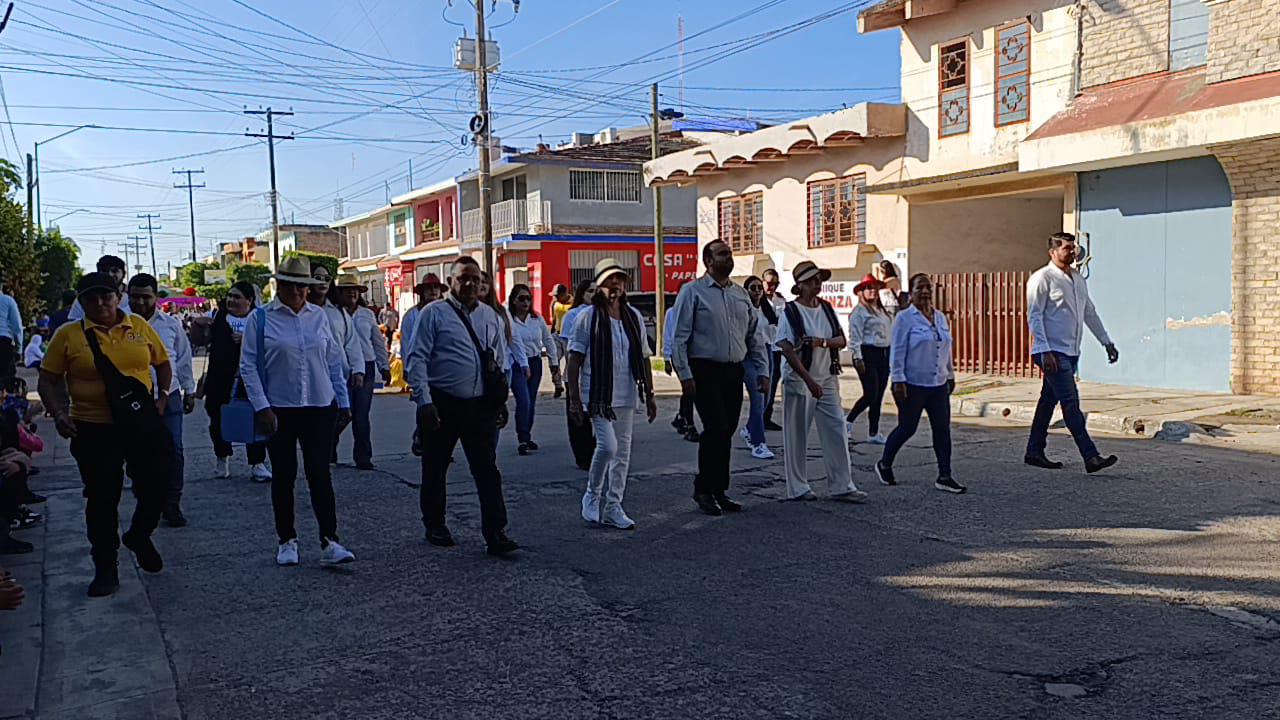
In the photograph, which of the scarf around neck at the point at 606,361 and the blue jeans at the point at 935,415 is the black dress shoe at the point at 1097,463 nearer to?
the blue jeans at the point at 935,415

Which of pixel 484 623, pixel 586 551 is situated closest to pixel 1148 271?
pixel 586 551

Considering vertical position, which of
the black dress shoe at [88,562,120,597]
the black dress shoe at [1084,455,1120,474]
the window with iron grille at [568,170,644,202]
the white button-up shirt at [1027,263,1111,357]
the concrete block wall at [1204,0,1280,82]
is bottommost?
the black dress shoe at [88,562,120,597]

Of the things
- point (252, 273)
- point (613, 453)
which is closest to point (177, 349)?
point (613, 453)

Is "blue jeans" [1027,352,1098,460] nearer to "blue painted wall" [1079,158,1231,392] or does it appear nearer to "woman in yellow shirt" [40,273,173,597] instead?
"woman in yellow shirt" [40,273,173,597]

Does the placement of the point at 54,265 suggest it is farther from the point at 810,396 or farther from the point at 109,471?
the point at 810,396

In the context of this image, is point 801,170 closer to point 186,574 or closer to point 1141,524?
point 1141,524

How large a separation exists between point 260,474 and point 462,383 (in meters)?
3.69

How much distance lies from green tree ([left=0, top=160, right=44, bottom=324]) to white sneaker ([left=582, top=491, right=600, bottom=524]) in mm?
17288

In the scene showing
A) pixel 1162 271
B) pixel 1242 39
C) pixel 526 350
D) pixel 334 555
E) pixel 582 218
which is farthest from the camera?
pixel 582 218

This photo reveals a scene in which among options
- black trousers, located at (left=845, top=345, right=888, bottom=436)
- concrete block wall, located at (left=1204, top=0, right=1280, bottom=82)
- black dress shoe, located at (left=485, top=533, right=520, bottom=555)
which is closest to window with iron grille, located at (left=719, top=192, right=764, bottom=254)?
concrete block wall, located at (left=1204, top=0, right=1280, bottom=82)

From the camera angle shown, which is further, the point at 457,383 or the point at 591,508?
the point at 591,508

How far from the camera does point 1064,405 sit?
29.9ft

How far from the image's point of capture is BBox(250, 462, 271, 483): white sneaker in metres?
9.40

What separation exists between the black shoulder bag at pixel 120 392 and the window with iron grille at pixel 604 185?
33491mm
